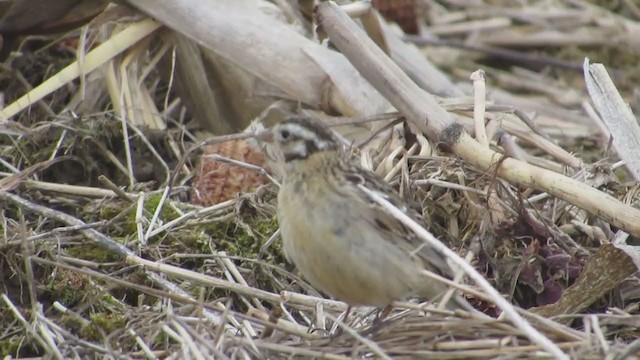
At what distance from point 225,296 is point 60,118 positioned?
6.26 feet

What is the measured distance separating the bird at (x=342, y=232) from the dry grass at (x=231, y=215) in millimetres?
144

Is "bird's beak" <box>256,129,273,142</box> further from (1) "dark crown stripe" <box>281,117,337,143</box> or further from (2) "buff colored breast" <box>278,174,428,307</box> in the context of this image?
(2) "buff colored breast" <box>278,174,428,307</box>

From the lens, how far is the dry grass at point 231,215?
549 cm

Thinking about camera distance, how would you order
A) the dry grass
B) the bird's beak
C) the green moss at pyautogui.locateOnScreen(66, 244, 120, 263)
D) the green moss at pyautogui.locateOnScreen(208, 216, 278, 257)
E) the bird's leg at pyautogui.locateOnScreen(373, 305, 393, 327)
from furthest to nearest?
the green moss at pyautogui.locateOnScreen(208, 216, 278, 257), the green moss at pyautogui.locateOnScreen(66, 244, 120, 263), the bird's beak, the bird's leg at pyautogui.locateOnScreen(373, 305, 393, 327), the dry grass

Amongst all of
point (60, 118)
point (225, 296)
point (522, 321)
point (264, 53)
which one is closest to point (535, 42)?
point (264, 53)

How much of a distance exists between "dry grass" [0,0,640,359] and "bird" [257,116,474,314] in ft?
0.47

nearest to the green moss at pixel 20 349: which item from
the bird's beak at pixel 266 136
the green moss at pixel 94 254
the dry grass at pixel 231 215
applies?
the dry grass at pixel 231 215

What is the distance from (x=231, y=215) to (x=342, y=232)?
1570 millimetres

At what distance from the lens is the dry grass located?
216 inches

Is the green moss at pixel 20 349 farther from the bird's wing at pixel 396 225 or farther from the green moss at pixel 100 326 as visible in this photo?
the bird's wing at pixel 396 225

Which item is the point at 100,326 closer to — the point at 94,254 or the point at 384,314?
the point at 94,254

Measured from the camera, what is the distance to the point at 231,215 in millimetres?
6887

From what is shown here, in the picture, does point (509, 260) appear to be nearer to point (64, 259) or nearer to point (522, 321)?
point (522, 321)

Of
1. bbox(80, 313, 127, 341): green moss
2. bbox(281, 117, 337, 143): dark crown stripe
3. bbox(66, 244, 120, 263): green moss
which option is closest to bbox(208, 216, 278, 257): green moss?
bbox(66, 244, 120, 263): green moss
